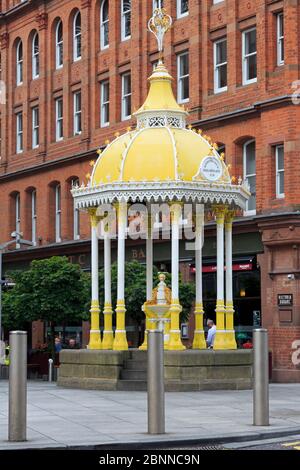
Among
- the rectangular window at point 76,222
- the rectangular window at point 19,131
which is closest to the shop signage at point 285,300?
the rectangular window at point 76,222

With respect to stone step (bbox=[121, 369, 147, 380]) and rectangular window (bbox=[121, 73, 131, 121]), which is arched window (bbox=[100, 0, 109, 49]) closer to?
rectangular window (bbox=[121, 73, 131, 121])

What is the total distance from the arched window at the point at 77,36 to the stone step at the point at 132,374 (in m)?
27.6

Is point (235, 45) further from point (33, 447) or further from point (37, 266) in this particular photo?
point (33, 447)

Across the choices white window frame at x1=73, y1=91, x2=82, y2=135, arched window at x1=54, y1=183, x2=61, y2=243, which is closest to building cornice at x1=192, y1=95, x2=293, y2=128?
white window frame at x1=73, y1=91, x2=82, y2=135

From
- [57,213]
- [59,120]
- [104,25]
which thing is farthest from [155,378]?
[59,120]

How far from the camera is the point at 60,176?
50094 millimetres

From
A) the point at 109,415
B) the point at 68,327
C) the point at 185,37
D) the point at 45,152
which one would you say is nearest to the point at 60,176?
the point at 45,152

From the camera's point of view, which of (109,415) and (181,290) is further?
(181,290)

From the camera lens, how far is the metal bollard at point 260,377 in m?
15.9

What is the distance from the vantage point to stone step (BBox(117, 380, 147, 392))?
79.4 feet

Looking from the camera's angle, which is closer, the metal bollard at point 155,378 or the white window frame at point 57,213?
the metal bollard at point 155,378

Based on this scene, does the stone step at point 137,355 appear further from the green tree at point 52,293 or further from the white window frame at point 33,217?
the white window frame at point 33,217
